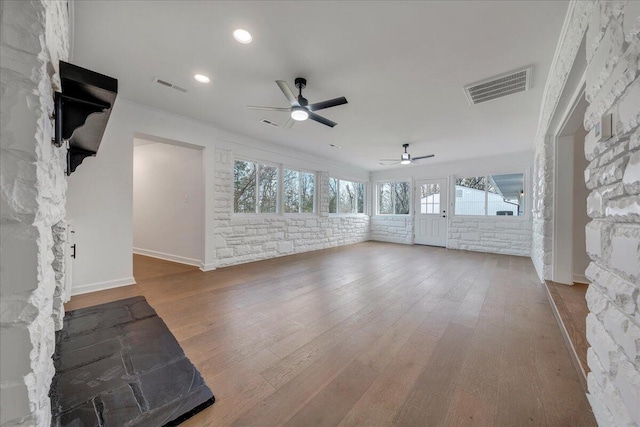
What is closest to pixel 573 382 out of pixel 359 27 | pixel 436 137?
pixel 359 27

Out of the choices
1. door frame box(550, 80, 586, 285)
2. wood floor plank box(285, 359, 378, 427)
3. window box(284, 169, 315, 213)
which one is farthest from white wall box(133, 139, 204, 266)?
door frame box(550, 80, 586, 285)

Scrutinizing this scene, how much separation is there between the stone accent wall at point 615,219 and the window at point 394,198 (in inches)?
247

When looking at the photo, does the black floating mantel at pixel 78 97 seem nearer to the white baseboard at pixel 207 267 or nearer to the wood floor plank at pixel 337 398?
the wood floor plank at pixel 337 398

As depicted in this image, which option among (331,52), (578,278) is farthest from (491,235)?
(331,52)

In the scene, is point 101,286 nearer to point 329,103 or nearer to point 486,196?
point 329,103

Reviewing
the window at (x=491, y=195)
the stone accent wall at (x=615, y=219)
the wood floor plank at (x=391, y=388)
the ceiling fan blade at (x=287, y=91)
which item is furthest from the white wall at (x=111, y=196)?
the window at (x=491, y=195)

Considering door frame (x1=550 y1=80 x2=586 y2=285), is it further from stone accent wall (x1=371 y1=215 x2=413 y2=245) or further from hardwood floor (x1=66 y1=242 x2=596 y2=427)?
stone accent wall (x1=371 y1=215 x2=413 y2=245)

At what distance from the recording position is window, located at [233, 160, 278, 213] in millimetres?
4586

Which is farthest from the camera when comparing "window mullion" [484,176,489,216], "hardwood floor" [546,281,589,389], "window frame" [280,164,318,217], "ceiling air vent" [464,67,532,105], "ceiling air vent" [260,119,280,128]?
"window mullion" [484,176,489,216]

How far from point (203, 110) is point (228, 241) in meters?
2.14

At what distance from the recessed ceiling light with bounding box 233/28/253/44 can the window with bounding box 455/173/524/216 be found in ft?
20.1

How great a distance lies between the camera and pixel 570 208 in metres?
2.82

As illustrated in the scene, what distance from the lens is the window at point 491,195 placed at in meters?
5.59

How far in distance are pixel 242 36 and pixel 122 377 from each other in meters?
2.55
